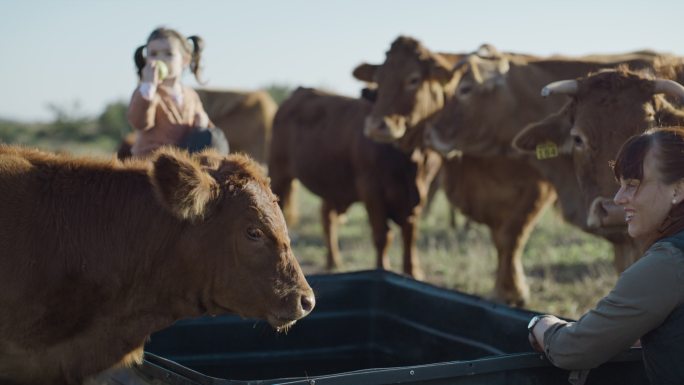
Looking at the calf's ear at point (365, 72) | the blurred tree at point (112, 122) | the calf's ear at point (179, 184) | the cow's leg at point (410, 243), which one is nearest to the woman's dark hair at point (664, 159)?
the calf's ear at point (179, 184)

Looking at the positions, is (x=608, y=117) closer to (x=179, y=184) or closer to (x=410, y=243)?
(x=179, y=184)

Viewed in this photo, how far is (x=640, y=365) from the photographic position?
11.6ft

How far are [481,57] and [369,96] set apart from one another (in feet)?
4.47

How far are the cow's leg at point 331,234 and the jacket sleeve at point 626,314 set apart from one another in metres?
7.52

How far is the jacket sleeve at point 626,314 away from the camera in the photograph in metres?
3.04

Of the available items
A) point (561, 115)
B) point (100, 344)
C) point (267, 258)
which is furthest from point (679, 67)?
point (100, 344)

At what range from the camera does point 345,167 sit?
32.2ft

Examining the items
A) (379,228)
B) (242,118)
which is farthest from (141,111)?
(242,118)

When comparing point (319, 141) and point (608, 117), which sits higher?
point (608, 117)

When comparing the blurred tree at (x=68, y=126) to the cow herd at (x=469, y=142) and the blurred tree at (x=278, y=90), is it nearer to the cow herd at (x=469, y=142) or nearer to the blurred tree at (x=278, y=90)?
the blurred tree at (x=278, y=90)

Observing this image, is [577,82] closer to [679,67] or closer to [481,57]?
[679,67]

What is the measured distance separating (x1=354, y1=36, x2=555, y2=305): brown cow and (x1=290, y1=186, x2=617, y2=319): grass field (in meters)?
0.33

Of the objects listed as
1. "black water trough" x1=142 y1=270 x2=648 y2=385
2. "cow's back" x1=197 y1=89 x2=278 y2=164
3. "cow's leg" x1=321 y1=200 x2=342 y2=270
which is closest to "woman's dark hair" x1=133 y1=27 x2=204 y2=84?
"black water trough" x1=142 y1=270 x2=648 y2=385

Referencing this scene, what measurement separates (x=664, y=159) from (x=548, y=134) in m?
3.46
